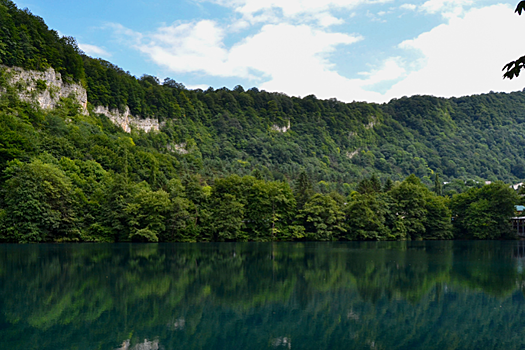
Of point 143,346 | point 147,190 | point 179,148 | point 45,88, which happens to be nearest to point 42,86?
point 45,88

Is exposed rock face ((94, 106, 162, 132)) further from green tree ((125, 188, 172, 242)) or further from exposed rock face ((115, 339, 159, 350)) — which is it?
exposed rock face ((115, 339, 159, 350))

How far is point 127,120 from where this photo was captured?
369 ft

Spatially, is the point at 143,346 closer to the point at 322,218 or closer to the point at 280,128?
the point at 322,218

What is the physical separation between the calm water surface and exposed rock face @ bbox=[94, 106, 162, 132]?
8752 centimetres

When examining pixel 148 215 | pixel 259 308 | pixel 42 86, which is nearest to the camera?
pixel 259 308

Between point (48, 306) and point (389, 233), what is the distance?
179 feet

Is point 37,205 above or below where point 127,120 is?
below

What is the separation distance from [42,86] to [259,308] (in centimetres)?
7680

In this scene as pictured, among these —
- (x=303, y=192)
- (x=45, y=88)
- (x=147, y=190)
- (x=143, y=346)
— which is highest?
(x=45, y=88)

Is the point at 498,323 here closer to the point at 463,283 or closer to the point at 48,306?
the point at 463,283

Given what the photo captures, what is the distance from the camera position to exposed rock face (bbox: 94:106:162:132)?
104169 mm

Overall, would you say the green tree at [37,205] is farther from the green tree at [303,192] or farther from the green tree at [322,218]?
the green tree at [303,192]

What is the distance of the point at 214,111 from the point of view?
158m

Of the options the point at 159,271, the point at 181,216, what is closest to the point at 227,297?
the point at 159,271
